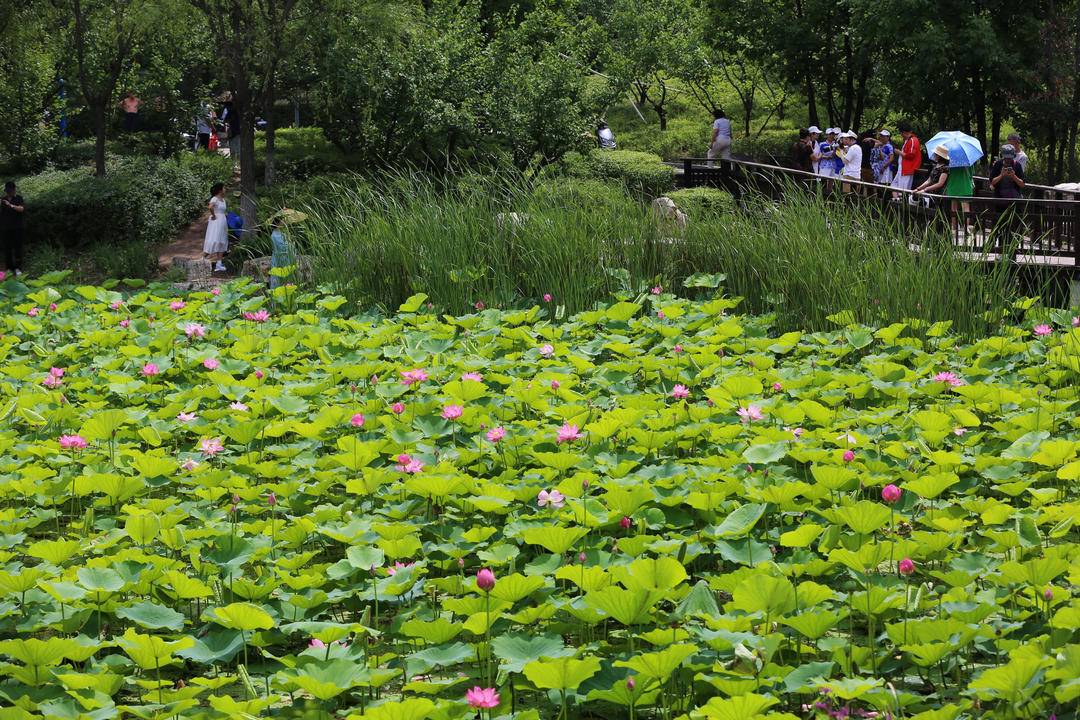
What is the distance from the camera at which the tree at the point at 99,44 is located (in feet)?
61.4

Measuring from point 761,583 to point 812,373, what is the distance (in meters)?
2.88

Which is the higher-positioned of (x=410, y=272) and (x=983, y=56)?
(x=983, y=56)

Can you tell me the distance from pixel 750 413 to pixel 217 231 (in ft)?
39.4

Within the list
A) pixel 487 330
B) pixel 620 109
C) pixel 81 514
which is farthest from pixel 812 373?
pixel 620 109

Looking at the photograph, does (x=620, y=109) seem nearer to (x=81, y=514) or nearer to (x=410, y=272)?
(x=410, y=272)

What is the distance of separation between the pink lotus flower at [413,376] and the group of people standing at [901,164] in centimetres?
605

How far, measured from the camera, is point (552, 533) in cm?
339

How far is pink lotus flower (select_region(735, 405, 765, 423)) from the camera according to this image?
15.2 feet

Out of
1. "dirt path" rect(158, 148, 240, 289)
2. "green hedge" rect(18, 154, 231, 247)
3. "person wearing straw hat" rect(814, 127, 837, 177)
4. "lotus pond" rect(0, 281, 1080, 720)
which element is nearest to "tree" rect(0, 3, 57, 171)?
"green hedge" rect(18, 154, 231, 247)

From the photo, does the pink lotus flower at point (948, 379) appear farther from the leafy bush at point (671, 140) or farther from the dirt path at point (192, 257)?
the leafy bush at point (671, 140)

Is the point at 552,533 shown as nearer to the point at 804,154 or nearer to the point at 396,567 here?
the point at 396,567

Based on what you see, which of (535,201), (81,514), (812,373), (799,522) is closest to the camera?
(799,522)

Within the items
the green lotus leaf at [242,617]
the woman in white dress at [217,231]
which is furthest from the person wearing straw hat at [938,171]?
the green lotus leaf at [242,617]

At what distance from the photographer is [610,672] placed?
2.96 meters
